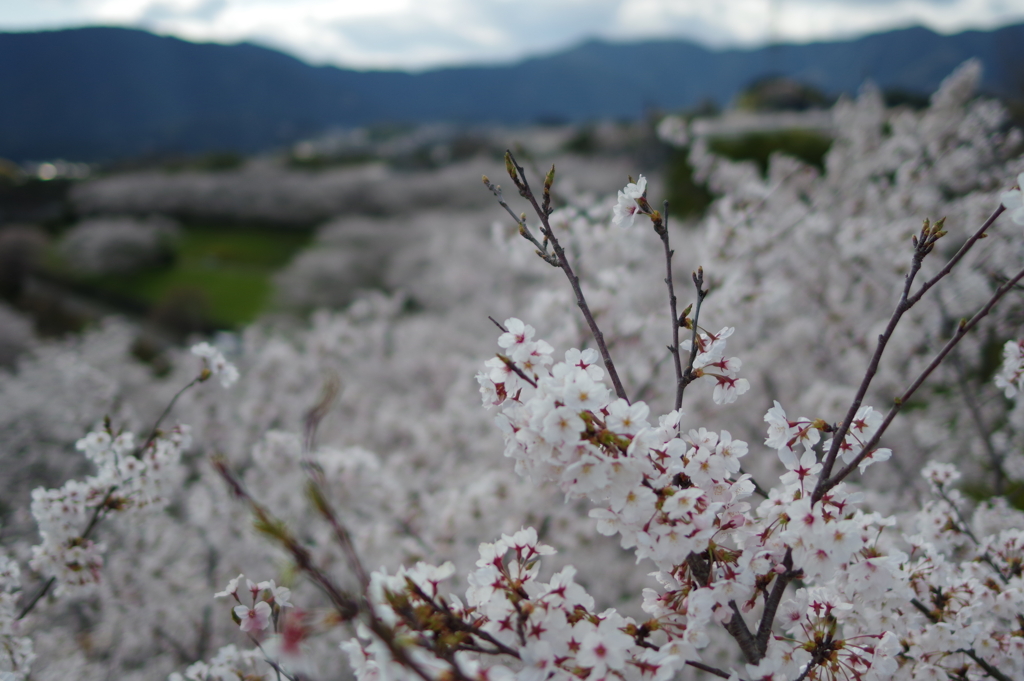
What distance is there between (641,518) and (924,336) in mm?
5228

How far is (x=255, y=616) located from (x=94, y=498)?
1384mm

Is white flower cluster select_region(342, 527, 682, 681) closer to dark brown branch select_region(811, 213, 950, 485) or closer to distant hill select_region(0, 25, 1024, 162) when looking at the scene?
dark brown branch select_region(811, 213, 950, 485)

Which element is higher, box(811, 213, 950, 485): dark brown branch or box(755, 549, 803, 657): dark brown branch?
box(811, 213, 950, 485): dark brown branch

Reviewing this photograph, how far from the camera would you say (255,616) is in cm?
174

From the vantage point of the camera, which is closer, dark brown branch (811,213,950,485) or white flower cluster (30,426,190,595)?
dark brown branch (811,213,950,485)

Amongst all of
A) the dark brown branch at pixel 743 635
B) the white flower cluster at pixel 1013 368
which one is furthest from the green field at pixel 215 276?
the white flower cluster at pixel 1013 368

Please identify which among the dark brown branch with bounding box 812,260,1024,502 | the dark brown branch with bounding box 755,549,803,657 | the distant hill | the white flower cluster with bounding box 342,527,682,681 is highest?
the distant hill

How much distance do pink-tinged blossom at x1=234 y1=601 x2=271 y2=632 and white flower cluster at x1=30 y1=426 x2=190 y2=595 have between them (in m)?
1.16

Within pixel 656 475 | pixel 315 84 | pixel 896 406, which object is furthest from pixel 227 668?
pixel 315 84

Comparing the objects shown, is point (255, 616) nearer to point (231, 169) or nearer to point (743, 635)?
point (743, 635)

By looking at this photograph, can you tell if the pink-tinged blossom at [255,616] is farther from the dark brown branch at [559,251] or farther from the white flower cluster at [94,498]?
the dark brown branch at [559,251]

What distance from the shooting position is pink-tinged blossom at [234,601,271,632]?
1.72m

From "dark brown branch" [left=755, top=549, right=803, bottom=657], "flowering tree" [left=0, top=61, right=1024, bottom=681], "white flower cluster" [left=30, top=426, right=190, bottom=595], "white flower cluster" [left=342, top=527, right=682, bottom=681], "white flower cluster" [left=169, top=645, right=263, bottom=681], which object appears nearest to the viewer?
"white flower cluster" [left=342, top=527, right=682, bottom=681]

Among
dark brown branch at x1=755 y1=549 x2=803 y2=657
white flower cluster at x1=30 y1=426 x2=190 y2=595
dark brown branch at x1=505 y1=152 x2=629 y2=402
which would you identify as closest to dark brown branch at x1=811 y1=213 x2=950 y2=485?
dark brown branch at x1=755 y1=549 x2=803 y2=657
